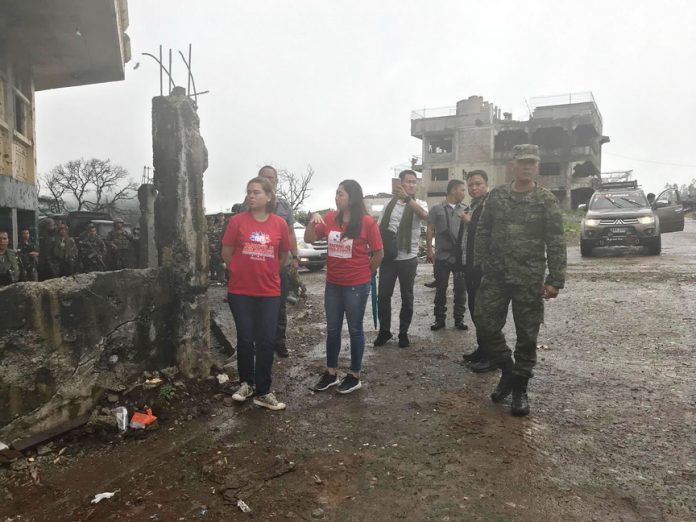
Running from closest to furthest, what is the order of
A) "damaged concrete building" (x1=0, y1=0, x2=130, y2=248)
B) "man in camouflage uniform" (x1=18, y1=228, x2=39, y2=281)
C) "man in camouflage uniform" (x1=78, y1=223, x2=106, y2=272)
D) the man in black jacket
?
the man in black jacket, "damaged concrete building" (x1=0, y1=0, x2=130, y2=248), "man in camouflage uniform" (x1=18, y1=228, x2=39, y2=281), "man in camouflage uniform" (x1=78, y1=223, x2=106, y2=272)

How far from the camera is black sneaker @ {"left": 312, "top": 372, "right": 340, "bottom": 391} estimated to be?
13.3 feet

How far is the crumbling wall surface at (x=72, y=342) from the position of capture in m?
2.97

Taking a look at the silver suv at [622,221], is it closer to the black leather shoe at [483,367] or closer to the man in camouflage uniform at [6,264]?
the black leather shoe at [483,367]

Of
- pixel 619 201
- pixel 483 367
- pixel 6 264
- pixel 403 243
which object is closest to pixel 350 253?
pixel 403 243

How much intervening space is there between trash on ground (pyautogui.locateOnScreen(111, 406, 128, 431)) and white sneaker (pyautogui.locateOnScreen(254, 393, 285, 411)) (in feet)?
2.90

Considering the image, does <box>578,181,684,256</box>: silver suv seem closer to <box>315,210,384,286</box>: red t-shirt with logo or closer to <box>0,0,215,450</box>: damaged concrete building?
<box>315,210,384,286</box>: red t-shirt with logo

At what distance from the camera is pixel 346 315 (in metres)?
4.07

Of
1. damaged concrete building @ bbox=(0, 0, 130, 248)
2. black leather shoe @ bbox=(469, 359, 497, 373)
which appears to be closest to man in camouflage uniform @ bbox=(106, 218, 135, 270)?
damaged concrete building @ bbox=(0, 0, 130, 248)

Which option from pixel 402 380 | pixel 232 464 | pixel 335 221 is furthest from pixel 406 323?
pixel 232 464

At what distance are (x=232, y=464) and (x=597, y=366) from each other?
3.38 m

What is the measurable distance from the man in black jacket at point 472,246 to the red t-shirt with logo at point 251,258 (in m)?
1.94

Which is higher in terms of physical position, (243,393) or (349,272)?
(349,272)

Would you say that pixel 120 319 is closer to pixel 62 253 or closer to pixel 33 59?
pixel 62 253

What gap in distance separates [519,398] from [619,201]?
1191cm
